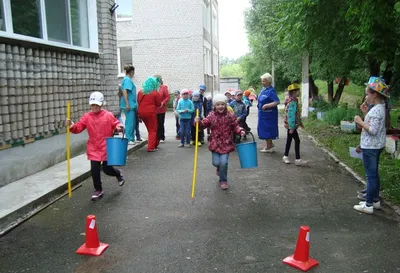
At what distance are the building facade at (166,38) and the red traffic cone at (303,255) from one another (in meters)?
19.0

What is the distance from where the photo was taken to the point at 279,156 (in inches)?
321

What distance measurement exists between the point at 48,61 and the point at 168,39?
1575 centimetres

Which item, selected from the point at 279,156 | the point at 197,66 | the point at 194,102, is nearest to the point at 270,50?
the point at 197,66

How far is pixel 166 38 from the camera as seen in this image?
21.6 m

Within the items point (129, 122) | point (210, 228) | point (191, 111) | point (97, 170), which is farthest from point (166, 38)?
point (210, 228)

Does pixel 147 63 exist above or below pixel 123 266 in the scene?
above

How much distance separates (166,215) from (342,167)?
404 cm

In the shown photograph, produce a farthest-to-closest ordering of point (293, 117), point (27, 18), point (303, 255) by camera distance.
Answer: point (293, 117) < point (27, 18) < point (303, 255)

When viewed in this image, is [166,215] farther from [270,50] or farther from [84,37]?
[270,50]

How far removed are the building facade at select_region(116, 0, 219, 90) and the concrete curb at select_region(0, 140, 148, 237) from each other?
16325 millimetres

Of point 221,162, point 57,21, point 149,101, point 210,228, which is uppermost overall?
point 57,21

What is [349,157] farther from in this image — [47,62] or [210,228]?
[47,62]

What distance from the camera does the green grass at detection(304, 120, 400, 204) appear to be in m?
5.48

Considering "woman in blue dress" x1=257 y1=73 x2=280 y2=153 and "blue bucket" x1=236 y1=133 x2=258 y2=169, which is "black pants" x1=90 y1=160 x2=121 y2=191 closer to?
"blue bucket" x1=236 y1=133 x2=258 y2=169
